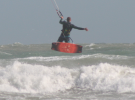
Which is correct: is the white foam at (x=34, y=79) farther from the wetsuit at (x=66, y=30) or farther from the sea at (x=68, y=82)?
the wetsuit at (x=66, y=30)

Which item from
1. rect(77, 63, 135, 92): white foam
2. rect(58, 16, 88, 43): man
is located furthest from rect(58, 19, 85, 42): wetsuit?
rect(77, 63, 135, 92): white foam

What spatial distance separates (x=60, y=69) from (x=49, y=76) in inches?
50.3

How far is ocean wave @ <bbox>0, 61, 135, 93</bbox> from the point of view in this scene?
11.1m

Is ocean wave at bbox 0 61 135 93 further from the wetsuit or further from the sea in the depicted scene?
the wetsuit

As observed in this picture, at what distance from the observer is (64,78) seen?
39.9 ft

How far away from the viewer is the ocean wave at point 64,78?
11094 mm

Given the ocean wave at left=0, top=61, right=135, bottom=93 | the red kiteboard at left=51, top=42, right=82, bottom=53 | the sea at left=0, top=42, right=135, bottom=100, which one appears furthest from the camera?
the red kiteboard at left=51, top=42, right=82, bottom=53

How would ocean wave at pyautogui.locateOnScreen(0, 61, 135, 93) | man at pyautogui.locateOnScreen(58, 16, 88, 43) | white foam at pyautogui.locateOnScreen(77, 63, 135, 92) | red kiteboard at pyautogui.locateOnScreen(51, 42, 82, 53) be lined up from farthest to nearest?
red kiteboard at pyautogui.locateOnScreen(51, 42, 82, 53), ocean wave at pyautogui.locateOnScreen(0, 61, 135, 93), white foam at pyautogui.locateOnScreen(77, 63, 135, 92), man at pyautogui.locateOnScreen(58, 16, 88, 43)

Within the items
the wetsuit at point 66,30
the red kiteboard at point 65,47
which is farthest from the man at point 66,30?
→ the red kiteboard at point 65,47

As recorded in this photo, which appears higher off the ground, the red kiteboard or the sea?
the red kiteboard

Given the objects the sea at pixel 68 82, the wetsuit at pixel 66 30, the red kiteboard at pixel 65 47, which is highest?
the wetsuit at pixel 66 30

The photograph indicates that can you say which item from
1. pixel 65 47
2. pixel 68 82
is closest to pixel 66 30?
pixel 65 47

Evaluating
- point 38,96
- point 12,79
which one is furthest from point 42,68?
point 38,96

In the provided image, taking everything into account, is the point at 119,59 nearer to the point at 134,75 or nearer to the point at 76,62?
the point at 76,62
